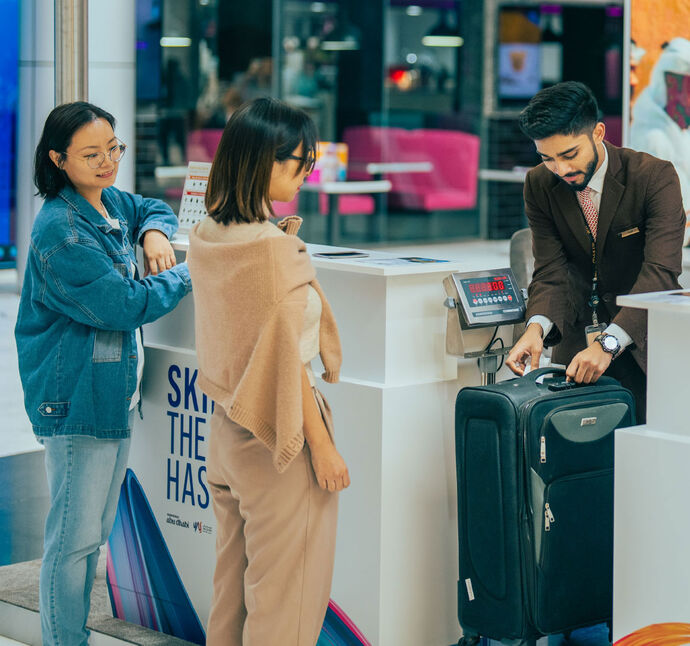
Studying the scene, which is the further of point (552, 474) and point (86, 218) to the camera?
point (86, 218)

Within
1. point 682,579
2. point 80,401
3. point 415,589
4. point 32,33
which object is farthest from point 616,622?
point 32,33

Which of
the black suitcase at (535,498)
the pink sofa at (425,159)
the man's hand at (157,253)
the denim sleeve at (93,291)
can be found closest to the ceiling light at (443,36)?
the pink sofa at (425,159)

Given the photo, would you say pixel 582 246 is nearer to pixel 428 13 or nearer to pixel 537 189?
pixel 537 189

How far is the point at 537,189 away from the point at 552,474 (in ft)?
2.45

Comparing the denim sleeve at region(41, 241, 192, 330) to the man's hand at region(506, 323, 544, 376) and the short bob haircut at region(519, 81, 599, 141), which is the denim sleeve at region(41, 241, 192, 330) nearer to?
the man's hand at region(506, 323, 544, 376)

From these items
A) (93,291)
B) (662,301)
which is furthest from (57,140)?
(662,301)

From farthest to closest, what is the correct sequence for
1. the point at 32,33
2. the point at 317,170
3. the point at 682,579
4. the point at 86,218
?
1. the point at 317,170
2. the point at 32,33
3. the point at 86,218
4. the point at 682,579

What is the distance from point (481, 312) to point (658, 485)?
63 centimetres

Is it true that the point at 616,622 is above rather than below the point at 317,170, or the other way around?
below

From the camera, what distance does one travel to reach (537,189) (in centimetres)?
292

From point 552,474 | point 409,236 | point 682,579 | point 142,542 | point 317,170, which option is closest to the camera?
point 682,579

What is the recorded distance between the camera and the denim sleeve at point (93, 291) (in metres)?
2.67

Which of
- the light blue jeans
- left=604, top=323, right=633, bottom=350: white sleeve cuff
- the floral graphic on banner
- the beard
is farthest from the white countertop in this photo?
the light blue jeans

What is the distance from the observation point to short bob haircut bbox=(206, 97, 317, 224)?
218cm
